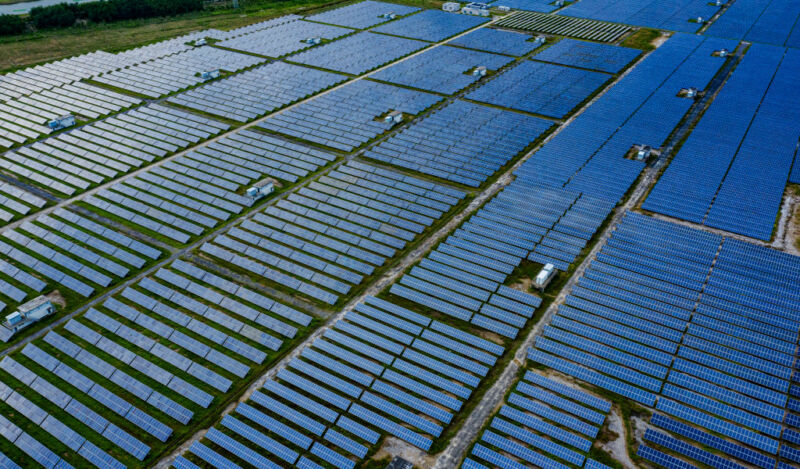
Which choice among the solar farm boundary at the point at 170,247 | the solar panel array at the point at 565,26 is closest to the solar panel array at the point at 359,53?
the solar farm boundary at the point at 170,247

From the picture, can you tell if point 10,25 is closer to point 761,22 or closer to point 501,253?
point 501,253

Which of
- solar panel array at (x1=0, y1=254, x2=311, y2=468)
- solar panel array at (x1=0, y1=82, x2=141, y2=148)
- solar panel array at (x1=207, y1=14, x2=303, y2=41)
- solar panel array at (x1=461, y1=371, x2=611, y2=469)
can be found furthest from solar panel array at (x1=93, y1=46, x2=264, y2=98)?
solar panel array at (x1=461, y1=371, x2=611, y2=469)

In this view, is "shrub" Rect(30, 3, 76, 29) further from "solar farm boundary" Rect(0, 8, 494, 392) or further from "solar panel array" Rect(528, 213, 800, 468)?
"solar panel array" Rect(528, 213, 800, 468)

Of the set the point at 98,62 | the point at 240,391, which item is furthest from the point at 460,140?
the point at 98,62

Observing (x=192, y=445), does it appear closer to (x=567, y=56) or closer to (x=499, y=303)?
(x=499, y=303)

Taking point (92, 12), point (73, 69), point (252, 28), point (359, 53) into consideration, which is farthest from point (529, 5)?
point (92, 12)
